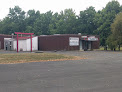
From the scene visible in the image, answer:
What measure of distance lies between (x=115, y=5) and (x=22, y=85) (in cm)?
4353

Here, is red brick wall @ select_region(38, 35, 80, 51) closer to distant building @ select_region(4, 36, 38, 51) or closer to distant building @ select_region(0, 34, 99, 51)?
distant building @ select_region(0, 34, 99, 51)

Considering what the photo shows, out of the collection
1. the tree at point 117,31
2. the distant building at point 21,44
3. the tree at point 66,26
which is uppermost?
the tree at point 66,26

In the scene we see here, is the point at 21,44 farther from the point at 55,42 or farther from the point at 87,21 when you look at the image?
the point at 87,21

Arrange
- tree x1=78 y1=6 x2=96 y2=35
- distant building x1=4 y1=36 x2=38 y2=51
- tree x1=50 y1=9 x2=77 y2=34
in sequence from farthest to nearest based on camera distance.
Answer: tree x1=50 y1=9 x2=77 y2=34, tree x1=78 y1=6 x2=96 y2=35, distant building x1=4 y1=36 x2=38 y2=51

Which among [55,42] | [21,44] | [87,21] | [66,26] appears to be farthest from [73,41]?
[66,26]

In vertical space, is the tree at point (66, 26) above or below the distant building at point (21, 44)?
above

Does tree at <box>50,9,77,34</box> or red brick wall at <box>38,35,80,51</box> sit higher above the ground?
tree at <box>50,9,77,34</box>

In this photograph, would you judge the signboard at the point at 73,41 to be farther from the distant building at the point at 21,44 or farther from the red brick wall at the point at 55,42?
the distant building at the point at 21,44

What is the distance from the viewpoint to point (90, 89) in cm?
646

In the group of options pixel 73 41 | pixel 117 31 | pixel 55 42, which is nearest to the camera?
pixel 117 31

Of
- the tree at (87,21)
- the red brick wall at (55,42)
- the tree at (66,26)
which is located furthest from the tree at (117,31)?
the tree at (66,26)

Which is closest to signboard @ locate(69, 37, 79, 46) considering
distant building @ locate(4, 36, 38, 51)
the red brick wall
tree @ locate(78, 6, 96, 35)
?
the red brick wall

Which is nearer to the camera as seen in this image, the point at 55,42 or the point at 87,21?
the point at 55,42

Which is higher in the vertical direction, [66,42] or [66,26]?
[66,26]
